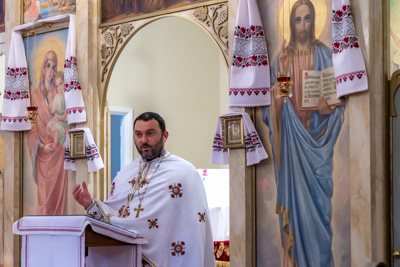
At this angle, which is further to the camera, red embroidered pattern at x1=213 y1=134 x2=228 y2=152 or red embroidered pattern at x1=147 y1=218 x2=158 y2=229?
red embroidered pattern at x1=213 y1=134 x2=228 y2=152

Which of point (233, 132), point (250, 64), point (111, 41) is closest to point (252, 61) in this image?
point (250, 64)

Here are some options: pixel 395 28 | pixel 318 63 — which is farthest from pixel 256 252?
pixel 395 28

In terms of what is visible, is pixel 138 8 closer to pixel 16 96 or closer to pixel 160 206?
pixel 16 96

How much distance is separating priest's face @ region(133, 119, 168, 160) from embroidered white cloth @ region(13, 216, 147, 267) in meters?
1.03

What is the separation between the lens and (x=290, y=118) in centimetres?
696

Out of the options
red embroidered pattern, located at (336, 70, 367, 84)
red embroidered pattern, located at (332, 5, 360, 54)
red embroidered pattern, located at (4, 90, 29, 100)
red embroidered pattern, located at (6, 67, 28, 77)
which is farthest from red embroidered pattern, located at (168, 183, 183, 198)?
red embroidered pattern, located at (6, 67, 28, 77)

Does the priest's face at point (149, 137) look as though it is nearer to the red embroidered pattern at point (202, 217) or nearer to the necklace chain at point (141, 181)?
the necklace chain at point (141, 181)

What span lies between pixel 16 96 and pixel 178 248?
3943mm

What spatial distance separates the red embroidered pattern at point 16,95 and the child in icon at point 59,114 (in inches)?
16.3

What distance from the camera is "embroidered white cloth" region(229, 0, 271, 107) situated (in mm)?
7070

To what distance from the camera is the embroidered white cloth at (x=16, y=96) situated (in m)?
9.62

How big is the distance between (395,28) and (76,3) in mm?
4382

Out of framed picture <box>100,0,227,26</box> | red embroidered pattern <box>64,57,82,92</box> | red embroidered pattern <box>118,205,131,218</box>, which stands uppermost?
framed picture <box>100,0,227,26</box>

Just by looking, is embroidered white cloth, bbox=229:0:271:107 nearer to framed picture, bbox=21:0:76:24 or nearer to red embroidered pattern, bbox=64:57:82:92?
red embroidered pattern, bbox=64:57:82:92
